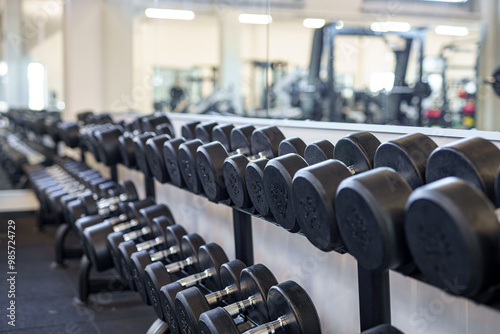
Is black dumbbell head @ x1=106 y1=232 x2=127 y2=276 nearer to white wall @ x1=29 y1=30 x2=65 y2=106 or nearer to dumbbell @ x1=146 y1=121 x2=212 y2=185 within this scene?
dumbbell @ x1=146 y1=121 x2=212 y2=185

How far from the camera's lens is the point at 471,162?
1.00 meters

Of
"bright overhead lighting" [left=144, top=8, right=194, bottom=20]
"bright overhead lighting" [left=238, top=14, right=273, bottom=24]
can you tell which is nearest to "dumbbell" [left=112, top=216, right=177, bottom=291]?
"bright overhead lighting" [left=238, top=14, right=273, bottom=24]

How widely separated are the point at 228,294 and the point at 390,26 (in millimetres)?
5179

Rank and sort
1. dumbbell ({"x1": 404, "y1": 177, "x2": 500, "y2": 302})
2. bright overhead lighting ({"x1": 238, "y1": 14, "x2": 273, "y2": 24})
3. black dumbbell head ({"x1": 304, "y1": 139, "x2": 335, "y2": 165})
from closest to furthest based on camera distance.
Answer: dumbbell ({"x1": 404, "y1": 177, "x2": 500, "y2": 302}), black dumbbell head ({"x1": 304, "y1": 139, "x2": 335, "y2": 165}), bright overhead lighting ({"x1": 238, "y1": 14, "x2": 273, "y2": 24})

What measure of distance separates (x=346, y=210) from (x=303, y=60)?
602 centimetres

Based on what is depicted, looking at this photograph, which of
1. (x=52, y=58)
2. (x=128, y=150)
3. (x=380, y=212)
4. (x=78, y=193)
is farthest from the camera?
(x=52, y=58)

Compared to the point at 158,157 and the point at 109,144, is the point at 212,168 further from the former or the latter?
the point at 109,144

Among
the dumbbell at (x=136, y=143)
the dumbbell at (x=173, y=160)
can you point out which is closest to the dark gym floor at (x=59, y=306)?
the dumbbell at (x=136, y=143)

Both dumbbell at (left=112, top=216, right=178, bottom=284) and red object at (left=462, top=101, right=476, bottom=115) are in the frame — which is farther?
red object at (left=462, top=101, right=476, bottom=115)

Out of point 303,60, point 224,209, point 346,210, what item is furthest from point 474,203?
point 303,60

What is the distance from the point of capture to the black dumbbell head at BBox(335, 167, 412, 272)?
2.97ft

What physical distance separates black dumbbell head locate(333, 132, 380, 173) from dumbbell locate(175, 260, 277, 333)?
1.48 feet

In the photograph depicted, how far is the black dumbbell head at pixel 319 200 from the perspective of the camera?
3.49 feet

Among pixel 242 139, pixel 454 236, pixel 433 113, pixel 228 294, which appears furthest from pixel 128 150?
pixel 433 113
